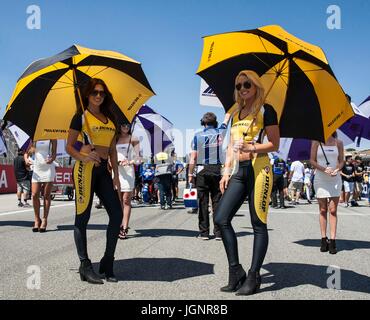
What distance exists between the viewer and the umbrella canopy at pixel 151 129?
13.0m

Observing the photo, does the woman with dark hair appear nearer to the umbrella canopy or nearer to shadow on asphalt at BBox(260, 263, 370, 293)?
shadow on asphalt at BBox(260, 263, 370, 293)

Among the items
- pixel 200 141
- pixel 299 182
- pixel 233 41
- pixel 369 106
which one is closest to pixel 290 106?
pixel 233 41

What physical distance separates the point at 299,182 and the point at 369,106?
761cm

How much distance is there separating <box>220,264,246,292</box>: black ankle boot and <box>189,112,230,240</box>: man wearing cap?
297 cm

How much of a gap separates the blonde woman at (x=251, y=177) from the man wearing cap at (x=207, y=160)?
2838 millimetres

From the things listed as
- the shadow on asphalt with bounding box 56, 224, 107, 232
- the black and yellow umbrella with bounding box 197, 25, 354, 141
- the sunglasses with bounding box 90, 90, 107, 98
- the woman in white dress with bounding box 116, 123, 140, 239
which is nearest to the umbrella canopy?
the shadow on asphalt with bounding box 56, 224, 107, 232

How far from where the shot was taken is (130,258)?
534cm

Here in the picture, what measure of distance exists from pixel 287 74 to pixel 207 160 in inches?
109

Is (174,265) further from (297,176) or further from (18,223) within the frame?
(297,176)

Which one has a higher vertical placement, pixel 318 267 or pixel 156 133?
pixel 156 133

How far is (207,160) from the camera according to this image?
6.95m

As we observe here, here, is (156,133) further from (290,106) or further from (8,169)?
(8,169)

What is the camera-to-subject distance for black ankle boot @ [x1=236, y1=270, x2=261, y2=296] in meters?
3.66

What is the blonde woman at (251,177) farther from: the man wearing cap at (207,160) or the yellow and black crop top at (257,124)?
the man wearing cap at (207,160)
